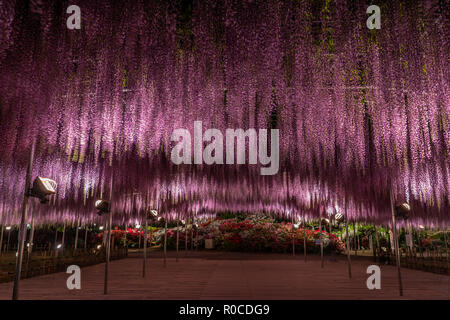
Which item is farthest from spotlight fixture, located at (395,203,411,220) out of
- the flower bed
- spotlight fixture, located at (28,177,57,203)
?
the flower bed

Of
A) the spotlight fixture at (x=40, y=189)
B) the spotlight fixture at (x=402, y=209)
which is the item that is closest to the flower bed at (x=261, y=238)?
the spotlight fixture at (x=402, y=209)

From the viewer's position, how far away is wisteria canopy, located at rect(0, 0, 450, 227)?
366 cm

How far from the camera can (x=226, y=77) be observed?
452 cm

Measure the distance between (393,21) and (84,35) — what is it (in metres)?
3.92

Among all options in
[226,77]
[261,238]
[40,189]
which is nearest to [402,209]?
[226,77]

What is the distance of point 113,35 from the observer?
3.80 meters

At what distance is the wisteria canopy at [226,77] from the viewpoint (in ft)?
12.0

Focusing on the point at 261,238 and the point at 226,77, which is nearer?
the point at 226,77

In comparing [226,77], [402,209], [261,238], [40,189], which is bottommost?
[261,238]

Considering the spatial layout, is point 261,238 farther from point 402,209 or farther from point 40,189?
point 40,189
